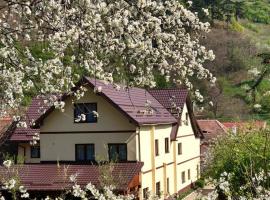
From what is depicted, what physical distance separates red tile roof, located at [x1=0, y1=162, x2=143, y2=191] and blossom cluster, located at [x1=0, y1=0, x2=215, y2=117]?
49.3ft

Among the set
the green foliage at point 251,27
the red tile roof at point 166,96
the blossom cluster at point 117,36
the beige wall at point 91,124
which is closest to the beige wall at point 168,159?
the red tile roof at point 166,96

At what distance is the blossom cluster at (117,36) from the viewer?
6.16m

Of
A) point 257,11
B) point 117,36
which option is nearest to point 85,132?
point 117,36

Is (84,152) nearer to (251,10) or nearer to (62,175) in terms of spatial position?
(62,175)

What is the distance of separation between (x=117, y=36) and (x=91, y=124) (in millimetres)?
19837

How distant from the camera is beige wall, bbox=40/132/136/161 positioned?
82.4 ft

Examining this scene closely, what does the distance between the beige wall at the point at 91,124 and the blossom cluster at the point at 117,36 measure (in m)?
17.9

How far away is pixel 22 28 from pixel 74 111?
759 inches

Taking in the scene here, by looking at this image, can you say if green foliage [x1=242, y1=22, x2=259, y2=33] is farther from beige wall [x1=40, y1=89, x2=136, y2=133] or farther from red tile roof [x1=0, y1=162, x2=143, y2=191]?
red tile roof [x1=0, y1=162, x2=143, y2=191]

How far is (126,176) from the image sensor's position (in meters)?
22.8

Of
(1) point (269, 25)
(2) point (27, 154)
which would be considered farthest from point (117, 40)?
(1) point (269, 25)

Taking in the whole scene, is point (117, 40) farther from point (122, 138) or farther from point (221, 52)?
point (221, 52)

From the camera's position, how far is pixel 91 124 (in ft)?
85.3

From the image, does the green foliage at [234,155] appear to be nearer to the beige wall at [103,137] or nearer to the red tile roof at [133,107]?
the beige wall at [103,137]
